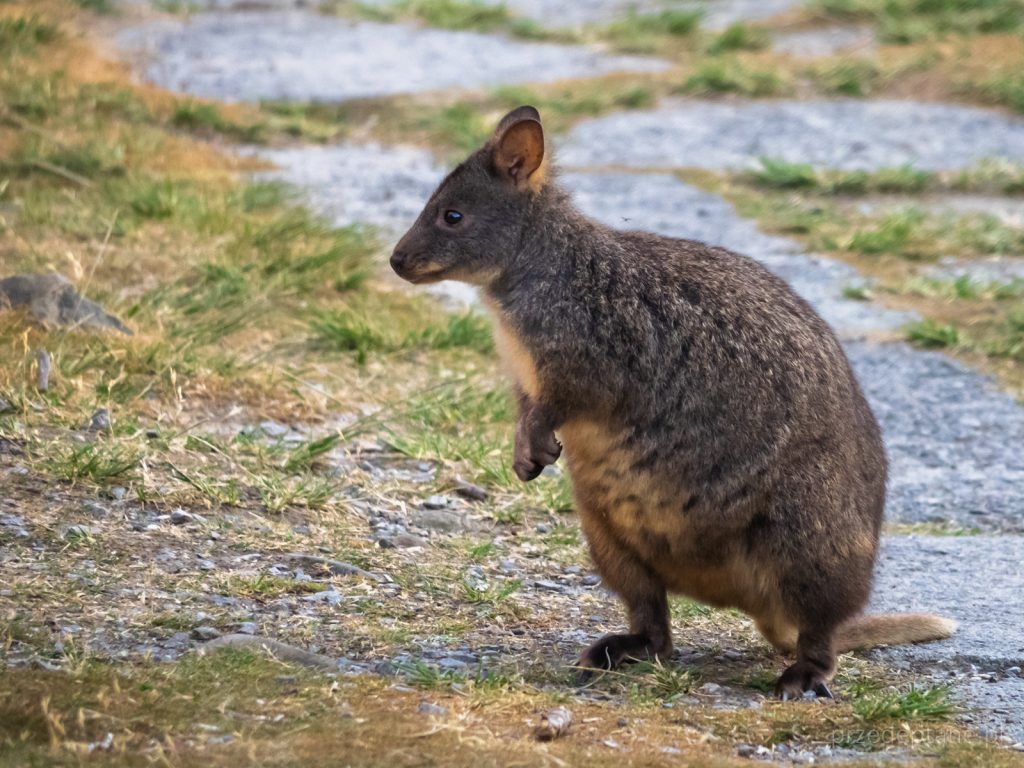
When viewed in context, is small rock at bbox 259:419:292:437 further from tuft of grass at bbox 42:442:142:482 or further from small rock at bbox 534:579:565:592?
small rock at bbox 534:579:565:592

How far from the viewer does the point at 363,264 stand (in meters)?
8.84

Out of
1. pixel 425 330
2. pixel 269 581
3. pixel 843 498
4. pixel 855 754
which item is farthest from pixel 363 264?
pixel 855 754

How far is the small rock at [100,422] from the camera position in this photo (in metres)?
→ 6.18

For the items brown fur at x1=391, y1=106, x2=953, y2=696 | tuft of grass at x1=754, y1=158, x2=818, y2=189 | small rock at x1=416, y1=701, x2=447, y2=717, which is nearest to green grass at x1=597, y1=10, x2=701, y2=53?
tuft of grass at x1=754, y1=158, x2=818, y2=189

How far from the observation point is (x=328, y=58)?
13711mm

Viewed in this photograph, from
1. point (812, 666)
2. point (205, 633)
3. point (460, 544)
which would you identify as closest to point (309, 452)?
point (460, 544)

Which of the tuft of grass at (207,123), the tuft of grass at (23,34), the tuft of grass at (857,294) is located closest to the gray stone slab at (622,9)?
the tuft of grass at (23,34)

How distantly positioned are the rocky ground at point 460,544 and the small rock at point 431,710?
0.02 m

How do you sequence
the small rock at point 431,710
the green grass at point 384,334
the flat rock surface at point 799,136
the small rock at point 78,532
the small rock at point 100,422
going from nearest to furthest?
the small rock at point 431,710 → the small rock at point 78,532 → the small rock at point 100,422 → the green grass at point 384,334 → the flat rock surface at point 799,136

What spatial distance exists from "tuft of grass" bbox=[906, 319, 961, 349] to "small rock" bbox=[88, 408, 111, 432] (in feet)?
15.0

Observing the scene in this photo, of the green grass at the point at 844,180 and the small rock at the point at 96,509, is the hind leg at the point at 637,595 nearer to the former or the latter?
the small rock at the point at 96,509

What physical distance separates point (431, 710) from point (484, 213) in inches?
74.4

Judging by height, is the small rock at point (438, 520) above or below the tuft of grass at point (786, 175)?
below

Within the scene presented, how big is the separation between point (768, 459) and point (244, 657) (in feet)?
5.36
